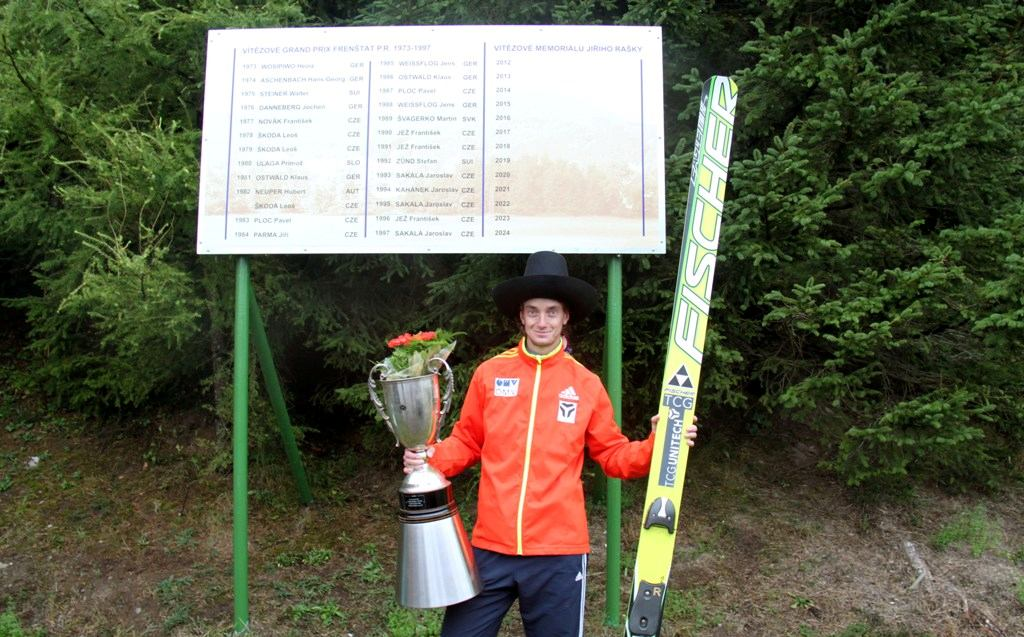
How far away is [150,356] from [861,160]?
4.77m

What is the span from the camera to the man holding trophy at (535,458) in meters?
2.82

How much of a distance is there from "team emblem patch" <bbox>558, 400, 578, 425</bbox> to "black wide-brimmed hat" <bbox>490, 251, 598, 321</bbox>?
0.40 m

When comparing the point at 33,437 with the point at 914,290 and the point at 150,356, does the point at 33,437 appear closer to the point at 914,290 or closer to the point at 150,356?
the point at 150,356

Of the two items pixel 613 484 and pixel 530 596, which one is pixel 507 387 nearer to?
pixel 530 596

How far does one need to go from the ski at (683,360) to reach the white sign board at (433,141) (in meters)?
0.67

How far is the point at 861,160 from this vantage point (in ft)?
15.2

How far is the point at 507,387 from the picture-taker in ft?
9.82

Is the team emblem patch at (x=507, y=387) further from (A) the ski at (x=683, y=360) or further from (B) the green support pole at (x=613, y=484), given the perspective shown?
(B) the green support pole at (x=613, y=484)

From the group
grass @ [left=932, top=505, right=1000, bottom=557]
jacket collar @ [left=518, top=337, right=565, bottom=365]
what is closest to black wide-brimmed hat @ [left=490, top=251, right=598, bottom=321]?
jacket collar @ [left=518, top=337, right=565, bottom=365]

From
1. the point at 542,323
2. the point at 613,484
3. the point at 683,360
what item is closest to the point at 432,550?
the point at 542,323

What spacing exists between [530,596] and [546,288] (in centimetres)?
113

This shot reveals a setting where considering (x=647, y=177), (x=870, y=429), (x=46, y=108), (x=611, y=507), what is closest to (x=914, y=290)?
(x=870, y=429)

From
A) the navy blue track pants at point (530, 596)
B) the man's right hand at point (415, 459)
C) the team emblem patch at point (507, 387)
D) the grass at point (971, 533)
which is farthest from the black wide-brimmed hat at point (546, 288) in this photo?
the grass at point (971, 533)

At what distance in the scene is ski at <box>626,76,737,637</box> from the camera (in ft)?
10.1
